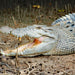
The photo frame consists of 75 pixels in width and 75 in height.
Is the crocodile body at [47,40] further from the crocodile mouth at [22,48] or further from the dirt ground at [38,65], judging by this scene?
the dirt ground at [38,65]

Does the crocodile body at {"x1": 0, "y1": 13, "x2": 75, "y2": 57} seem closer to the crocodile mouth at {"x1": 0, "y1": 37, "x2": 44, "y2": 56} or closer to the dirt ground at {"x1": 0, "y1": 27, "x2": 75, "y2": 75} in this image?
the crocodile mouth at {"x1": 0, "y1": 37, "x2": 44, "y2": 56}

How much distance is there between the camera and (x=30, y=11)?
19.6 feet

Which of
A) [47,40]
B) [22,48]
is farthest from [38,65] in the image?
[47,40]

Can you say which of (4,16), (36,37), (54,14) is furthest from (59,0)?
(36,37)

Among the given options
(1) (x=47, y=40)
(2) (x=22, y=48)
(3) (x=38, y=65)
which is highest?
(1) (x=47, y=40)

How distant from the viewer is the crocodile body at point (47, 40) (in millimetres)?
3094

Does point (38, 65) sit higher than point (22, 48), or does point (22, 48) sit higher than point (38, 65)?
point (22, 48)

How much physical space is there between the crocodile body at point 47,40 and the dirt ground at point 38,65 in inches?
4.9

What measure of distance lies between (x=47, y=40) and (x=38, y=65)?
0.59 m

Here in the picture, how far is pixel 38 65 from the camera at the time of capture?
2869mm

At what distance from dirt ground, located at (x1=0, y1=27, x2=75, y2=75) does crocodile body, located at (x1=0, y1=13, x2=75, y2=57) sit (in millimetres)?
125

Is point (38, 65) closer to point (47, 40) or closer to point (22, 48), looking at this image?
point (22, 48)

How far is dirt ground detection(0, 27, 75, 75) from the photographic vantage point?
103 inches

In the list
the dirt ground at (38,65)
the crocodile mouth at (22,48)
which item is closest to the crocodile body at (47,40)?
the crocodile mouth at (22,48)
